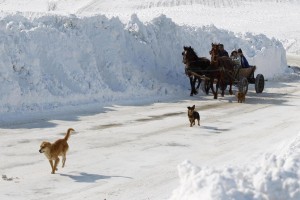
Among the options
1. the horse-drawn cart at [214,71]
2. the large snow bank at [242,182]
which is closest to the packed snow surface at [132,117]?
the large snow bank at [242,182]

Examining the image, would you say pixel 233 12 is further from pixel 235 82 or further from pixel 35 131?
pixel 35 131

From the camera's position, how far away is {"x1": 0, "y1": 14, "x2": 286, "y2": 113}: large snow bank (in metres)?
18.0

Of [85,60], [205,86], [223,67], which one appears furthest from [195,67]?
[85,60]

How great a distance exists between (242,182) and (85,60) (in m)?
15.0

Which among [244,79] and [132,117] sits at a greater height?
[244,79]

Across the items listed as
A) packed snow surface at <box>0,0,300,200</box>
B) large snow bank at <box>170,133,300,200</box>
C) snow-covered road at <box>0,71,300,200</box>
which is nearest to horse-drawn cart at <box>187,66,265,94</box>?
packed snow surface at <box>0,0,300,200</box>

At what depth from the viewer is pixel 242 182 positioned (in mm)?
6688

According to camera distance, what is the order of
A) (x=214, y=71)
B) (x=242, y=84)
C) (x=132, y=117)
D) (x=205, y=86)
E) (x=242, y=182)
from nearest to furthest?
1. (x=242, y=182)
2. (x=132, y=117)
3. (x=214, y=71)
4. (x=242, y=84)
5. (x=205, y=86)

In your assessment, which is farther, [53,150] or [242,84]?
[242,84]

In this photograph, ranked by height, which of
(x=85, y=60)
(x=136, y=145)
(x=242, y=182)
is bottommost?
(x=136, y=145)

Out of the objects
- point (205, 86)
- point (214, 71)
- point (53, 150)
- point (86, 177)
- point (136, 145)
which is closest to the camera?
point (86, 177)

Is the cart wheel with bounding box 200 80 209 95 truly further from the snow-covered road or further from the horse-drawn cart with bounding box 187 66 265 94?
the snow-covered road

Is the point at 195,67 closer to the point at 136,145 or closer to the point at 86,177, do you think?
the point at 136,145

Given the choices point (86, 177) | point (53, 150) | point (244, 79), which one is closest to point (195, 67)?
point (244, 79)
